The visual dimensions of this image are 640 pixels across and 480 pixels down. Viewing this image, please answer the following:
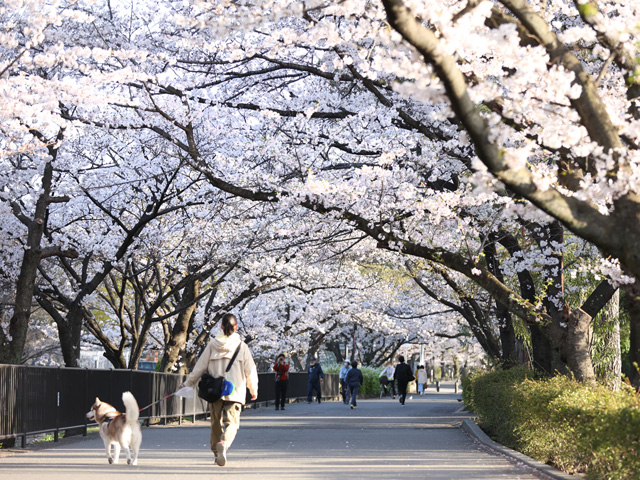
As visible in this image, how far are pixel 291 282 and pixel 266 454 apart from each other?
16025 mm

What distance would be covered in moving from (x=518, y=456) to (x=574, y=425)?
2.74m

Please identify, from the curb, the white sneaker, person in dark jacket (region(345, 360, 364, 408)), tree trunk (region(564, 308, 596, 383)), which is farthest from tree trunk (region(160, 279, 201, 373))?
the white sneaker

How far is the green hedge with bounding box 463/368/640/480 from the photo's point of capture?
22.6ft

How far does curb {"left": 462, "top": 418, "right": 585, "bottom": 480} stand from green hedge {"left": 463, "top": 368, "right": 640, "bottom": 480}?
0.49ft

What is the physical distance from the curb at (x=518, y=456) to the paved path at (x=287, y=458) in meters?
0.16

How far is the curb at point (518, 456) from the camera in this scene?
909 cm

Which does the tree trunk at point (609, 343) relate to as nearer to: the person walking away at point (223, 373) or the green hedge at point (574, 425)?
the green hedge at point (574, 425)

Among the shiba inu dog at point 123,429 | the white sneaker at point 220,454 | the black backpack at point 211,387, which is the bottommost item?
the white sneaker at point 220,454

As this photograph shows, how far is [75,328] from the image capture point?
21625 millimetres

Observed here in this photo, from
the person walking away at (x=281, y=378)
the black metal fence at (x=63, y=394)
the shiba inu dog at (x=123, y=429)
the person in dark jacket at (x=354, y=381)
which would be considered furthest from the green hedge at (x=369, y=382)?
the shiba inu dog at (x=123, y=429)

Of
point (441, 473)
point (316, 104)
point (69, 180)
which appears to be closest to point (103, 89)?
point (316, 104)

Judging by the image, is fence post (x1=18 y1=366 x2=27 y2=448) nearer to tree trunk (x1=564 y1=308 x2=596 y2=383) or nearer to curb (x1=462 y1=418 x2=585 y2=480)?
curb (x1=462 y1=418 x2=585 y2=480)

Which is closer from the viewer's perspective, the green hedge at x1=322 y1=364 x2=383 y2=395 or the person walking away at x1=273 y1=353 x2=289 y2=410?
the person walking away at x1=273 y1=353 x2=289 y2=410

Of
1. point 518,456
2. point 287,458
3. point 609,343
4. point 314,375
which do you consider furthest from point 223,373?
point 314,375
